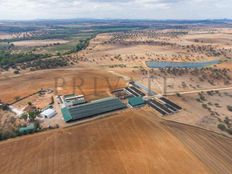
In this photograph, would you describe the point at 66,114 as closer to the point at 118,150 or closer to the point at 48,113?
the point at 48,113

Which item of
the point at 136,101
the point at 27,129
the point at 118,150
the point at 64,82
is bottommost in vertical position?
the point at 118,150

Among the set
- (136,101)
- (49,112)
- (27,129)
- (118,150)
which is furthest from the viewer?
(136,101)

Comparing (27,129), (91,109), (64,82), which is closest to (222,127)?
(91,109)

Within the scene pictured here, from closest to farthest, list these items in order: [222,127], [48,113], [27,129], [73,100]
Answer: [27,129], [222,127], [48,113], [73,100]

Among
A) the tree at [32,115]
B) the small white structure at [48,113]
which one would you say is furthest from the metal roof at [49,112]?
the tree at [32,115]

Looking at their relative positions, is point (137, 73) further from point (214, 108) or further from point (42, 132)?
point (42, 132)

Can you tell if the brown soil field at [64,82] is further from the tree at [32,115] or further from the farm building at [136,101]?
the tree at [32,115]
